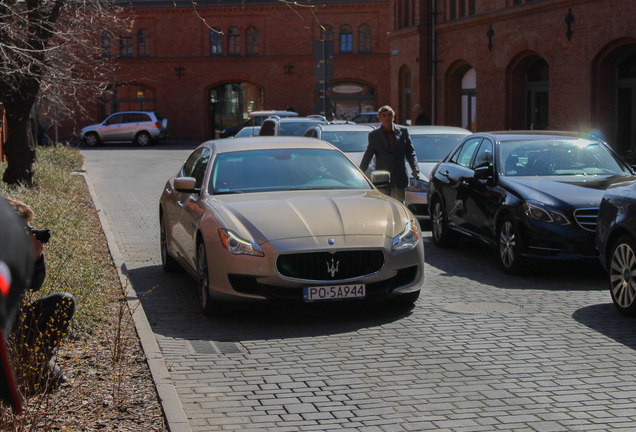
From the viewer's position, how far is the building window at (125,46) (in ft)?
177

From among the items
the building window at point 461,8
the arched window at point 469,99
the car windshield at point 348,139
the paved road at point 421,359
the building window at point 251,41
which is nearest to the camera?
the paved road at point 421,359

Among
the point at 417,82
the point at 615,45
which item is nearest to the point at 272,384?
the point at 615,45

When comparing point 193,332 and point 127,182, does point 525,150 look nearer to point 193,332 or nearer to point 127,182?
point 193,332

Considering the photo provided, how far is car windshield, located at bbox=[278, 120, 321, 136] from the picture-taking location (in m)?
23.3

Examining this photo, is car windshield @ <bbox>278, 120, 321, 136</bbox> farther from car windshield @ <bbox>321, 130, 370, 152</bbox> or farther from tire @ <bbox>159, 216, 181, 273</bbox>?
tire @ <bbox>159, 216, 181, 273</bbox>

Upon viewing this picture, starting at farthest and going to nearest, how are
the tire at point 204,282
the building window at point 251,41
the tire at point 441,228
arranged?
the building window at point 251,41, the tire at point 441,228, the tire at point 204,282

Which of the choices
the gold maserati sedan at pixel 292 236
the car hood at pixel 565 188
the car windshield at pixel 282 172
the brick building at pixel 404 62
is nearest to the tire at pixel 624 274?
the car hood at pixel 565 188

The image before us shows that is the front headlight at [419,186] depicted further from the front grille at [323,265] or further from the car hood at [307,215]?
the front grille at [323,265]

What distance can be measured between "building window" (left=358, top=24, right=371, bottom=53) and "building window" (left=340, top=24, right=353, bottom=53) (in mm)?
506

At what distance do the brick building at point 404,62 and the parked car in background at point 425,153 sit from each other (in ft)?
10.2

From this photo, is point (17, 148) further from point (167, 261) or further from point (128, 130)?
point (128, 130)

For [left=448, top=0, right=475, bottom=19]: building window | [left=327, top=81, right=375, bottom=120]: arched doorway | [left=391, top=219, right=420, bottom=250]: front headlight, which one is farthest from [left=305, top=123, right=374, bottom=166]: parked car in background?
[left=327, top=81, right=375, bottom=120]: arched doorway

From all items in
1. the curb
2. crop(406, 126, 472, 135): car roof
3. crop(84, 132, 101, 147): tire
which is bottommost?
the curb

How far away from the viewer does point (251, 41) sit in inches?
2111
